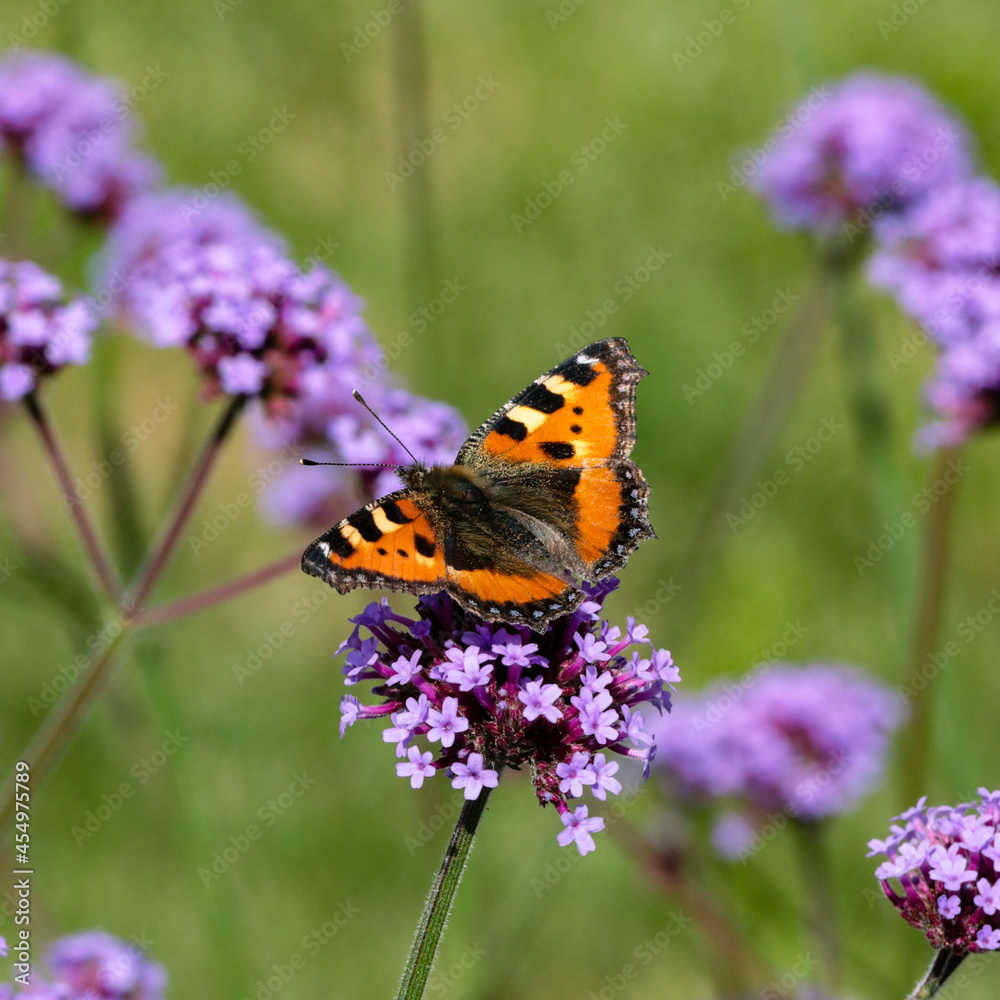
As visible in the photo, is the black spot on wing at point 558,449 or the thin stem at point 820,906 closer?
the black spot on wing at point 558,449

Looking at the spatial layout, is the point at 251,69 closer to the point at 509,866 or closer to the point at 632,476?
the point at 509,866

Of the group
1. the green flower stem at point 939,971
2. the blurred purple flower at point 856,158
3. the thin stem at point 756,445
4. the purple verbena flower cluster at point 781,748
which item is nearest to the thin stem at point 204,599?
the thin stem at point 756,445

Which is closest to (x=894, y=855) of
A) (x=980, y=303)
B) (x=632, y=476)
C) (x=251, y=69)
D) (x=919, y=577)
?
(x=632, y=476)

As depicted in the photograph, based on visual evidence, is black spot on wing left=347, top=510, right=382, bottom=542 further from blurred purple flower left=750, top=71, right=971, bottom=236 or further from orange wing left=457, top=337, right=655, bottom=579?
blurred purple flower left=750, top=71, right=971, bottom=236

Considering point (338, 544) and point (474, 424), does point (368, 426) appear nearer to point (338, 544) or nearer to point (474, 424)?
point (338, 544)

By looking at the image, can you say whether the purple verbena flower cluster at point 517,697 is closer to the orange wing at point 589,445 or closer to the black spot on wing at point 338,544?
the black spot on wing at point 338,544
